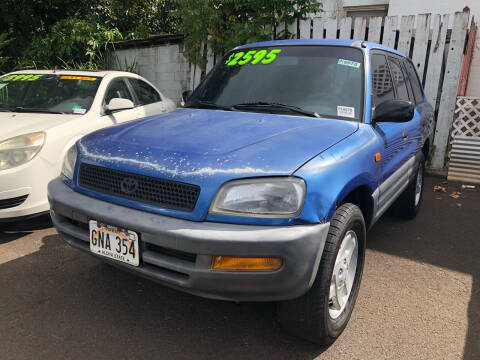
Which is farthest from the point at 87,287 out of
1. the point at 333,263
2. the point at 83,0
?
the point at 83,0

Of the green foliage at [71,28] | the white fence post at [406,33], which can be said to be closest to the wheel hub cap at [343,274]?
the white fence post at [406,33]

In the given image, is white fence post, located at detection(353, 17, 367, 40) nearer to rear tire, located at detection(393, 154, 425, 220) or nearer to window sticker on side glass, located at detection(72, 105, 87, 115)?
rear tire, located at detection(393, 154, 425, 220)

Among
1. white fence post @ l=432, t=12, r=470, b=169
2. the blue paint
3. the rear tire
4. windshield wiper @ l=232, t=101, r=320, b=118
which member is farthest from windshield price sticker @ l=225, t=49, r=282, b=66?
white fence post @ l=432, t=12, r=470, b=169

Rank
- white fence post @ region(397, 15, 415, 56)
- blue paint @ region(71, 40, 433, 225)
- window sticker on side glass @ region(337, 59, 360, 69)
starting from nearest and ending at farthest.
Answer: blue paint @ region(71, 40, 433, 225) → window sticker on side glass @ region(337, 59, 360, 69) → white fence post @ region(397, 15, 415, 56)

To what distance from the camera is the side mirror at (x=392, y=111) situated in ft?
8.55

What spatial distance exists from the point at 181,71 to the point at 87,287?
603 cm

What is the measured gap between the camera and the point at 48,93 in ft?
14.6

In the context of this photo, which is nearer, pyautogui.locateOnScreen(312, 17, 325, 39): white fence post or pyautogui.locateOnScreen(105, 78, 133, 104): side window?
pyautogui.locateOnScreen(105, 78, 133, 104): side window

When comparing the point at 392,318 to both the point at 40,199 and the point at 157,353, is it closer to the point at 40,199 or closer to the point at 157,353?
the point at 157,353

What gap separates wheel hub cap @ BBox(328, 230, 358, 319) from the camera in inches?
86.1

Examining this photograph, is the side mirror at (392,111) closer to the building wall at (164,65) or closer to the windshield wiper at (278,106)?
the windshield wiper at (278,106)

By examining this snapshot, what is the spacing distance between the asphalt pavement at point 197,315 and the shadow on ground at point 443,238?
Answer: 19 millimetres

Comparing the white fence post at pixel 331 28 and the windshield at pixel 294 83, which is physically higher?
the white fence post at pixel 331 28

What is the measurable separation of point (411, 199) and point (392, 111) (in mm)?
1807
